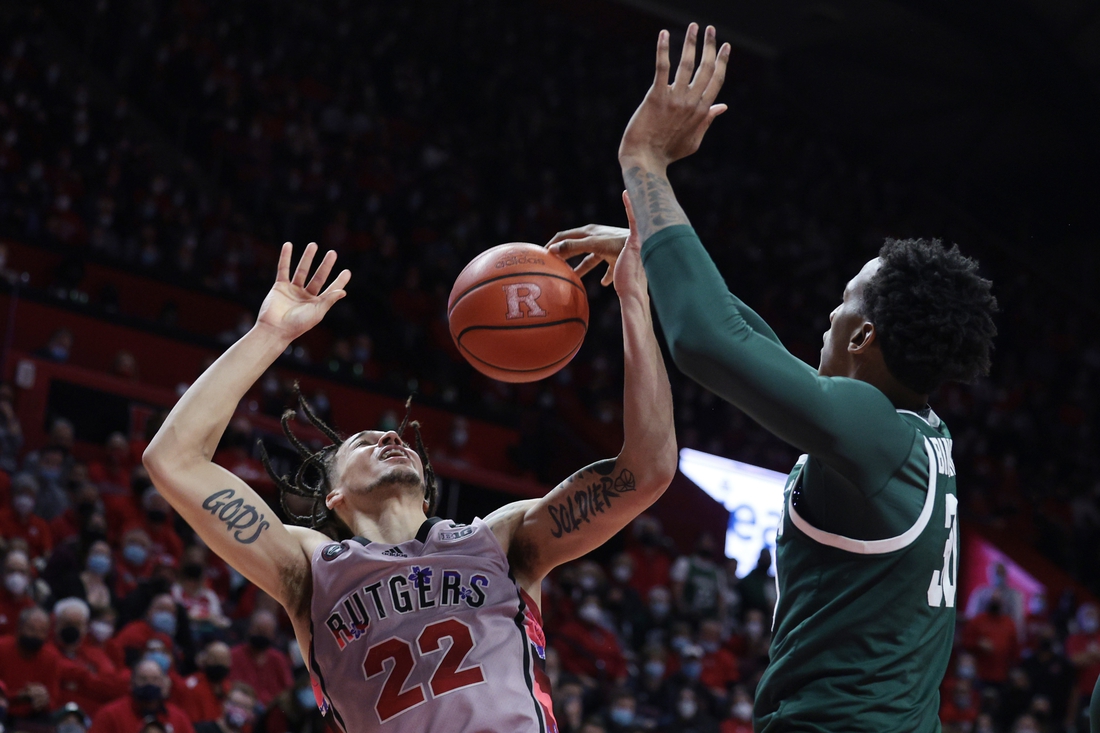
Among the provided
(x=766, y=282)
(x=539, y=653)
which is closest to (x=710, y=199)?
(x=766, y=282)

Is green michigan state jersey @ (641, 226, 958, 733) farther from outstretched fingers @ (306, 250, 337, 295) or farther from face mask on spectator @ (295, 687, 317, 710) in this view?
face mask on spectator @ (295, 687, 317, 710)

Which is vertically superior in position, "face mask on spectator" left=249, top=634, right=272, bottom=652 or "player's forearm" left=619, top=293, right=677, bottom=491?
"player's forearm" left=619, top=293, right=677, bottom=491

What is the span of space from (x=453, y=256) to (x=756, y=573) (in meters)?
5.90

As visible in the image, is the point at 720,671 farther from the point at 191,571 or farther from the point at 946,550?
the point at 946,550

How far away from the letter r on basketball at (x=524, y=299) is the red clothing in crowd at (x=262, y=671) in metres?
5.86

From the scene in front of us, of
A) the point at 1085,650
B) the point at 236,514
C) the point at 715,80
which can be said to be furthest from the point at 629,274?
the point at 1085,650

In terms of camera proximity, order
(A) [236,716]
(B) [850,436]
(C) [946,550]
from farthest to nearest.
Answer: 1. (A) [236,716]
2. (C) [946,550]
3. (B) [850,436]

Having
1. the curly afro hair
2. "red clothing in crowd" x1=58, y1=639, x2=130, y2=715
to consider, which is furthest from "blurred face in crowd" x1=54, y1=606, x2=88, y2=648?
the curly afro hair

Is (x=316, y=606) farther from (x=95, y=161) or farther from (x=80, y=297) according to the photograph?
(x=95, y=161)

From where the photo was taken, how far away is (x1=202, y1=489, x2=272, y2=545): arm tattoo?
3.38m

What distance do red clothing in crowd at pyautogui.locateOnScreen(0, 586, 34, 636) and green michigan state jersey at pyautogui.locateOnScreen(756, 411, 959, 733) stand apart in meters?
7.18

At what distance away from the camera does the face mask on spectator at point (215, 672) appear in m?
8.06

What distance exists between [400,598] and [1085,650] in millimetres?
12217

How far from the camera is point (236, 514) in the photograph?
3406mm
